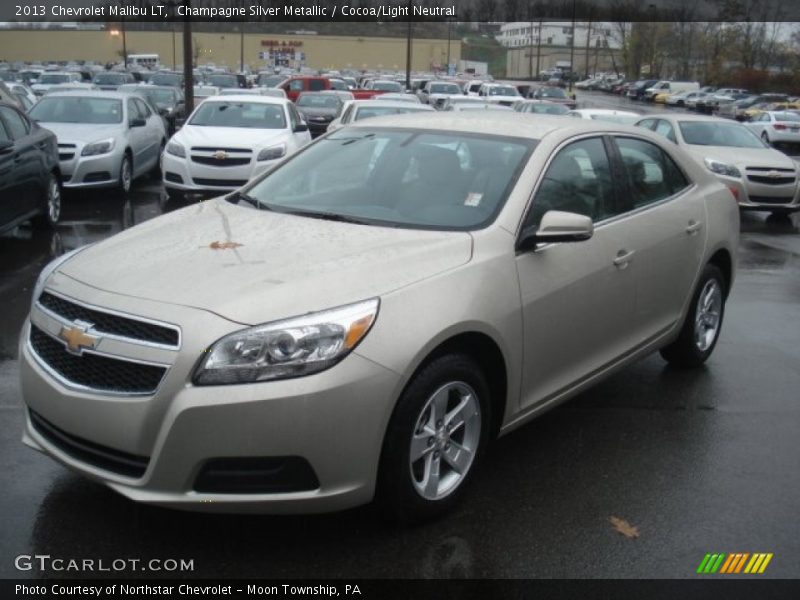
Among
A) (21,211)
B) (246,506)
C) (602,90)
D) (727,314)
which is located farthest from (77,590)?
(602,90)

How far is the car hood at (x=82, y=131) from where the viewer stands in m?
12.8

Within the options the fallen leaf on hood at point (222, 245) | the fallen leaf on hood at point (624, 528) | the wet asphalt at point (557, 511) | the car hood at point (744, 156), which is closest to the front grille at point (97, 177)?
the wet asphalt at point (557, 511)

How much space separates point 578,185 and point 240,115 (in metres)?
10.3

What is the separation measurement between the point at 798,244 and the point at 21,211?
9.96m

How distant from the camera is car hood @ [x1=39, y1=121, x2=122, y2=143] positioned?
1278 cm

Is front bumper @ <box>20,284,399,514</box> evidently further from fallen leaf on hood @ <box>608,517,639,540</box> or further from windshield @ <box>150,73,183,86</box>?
→ windshield @ <box>150,73,183,86</box>

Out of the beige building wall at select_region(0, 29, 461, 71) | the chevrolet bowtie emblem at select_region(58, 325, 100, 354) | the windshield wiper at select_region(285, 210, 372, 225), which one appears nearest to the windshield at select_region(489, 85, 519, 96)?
the windshield wiper at select_region(285, 210, 372, 225)

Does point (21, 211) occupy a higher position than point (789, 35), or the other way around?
point (789, 35)

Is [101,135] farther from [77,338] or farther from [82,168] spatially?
[77,338]

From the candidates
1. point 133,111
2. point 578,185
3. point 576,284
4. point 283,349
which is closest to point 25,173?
point 133,111

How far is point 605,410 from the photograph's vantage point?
206 inches

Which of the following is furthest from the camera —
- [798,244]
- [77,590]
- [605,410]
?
[798,244]

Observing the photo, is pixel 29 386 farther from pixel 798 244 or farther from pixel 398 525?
pixel 798 244

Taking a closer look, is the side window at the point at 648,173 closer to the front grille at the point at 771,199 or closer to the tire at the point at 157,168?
the front grille at the point at 771,199
